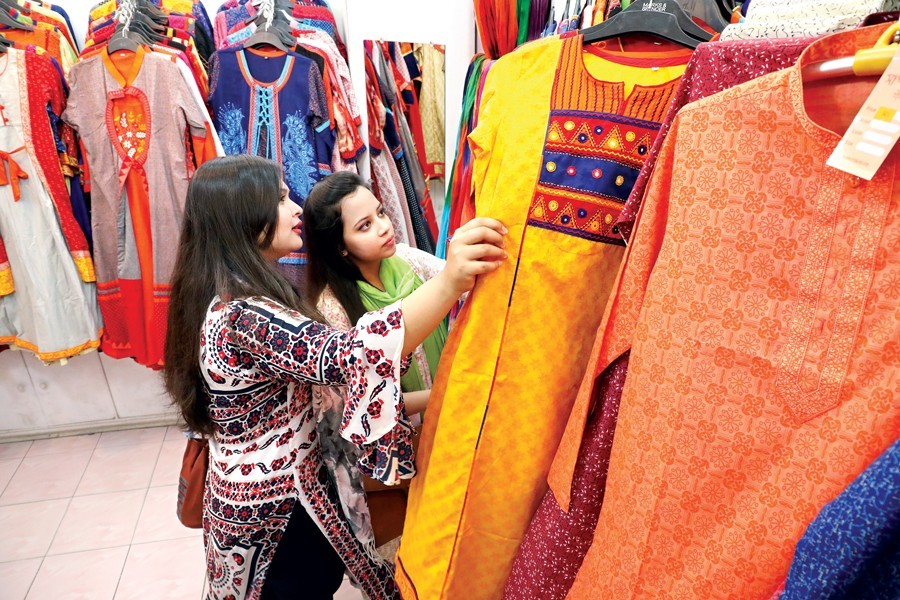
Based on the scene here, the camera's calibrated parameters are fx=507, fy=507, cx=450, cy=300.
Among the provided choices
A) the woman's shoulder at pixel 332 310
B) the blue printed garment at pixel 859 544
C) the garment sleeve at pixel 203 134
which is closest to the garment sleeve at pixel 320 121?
the garment sleeve at pixel 203 134

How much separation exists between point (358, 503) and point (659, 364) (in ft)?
2.77

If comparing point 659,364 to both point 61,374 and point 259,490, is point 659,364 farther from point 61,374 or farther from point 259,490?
point 61,374

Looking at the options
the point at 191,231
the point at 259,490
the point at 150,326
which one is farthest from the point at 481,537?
the point at 150,326

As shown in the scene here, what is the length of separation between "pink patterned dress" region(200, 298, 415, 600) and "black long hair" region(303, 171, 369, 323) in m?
0.29

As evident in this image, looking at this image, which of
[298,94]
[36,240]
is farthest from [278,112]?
[36,240]

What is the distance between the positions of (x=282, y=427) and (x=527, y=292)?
2.17 feet

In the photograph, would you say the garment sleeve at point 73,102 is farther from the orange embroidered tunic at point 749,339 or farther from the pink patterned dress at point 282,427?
Answer: the orange embroidered tunic at point 749,339

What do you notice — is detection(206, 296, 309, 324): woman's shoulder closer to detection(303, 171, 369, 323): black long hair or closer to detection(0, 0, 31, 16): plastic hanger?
detection(303, 171, 369, 323): black long hair

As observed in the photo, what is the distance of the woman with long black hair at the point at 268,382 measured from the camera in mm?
865

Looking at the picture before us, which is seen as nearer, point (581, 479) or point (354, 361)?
point (581, 479)

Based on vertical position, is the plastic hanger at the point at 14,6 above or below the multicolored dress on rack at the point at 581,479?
above

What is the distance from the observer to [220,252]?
102 centimetres

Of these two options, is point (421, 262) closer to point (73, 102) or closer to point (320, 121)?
point (320, 121)

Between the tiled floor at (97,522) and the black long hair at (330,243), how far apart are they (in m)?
1.15
